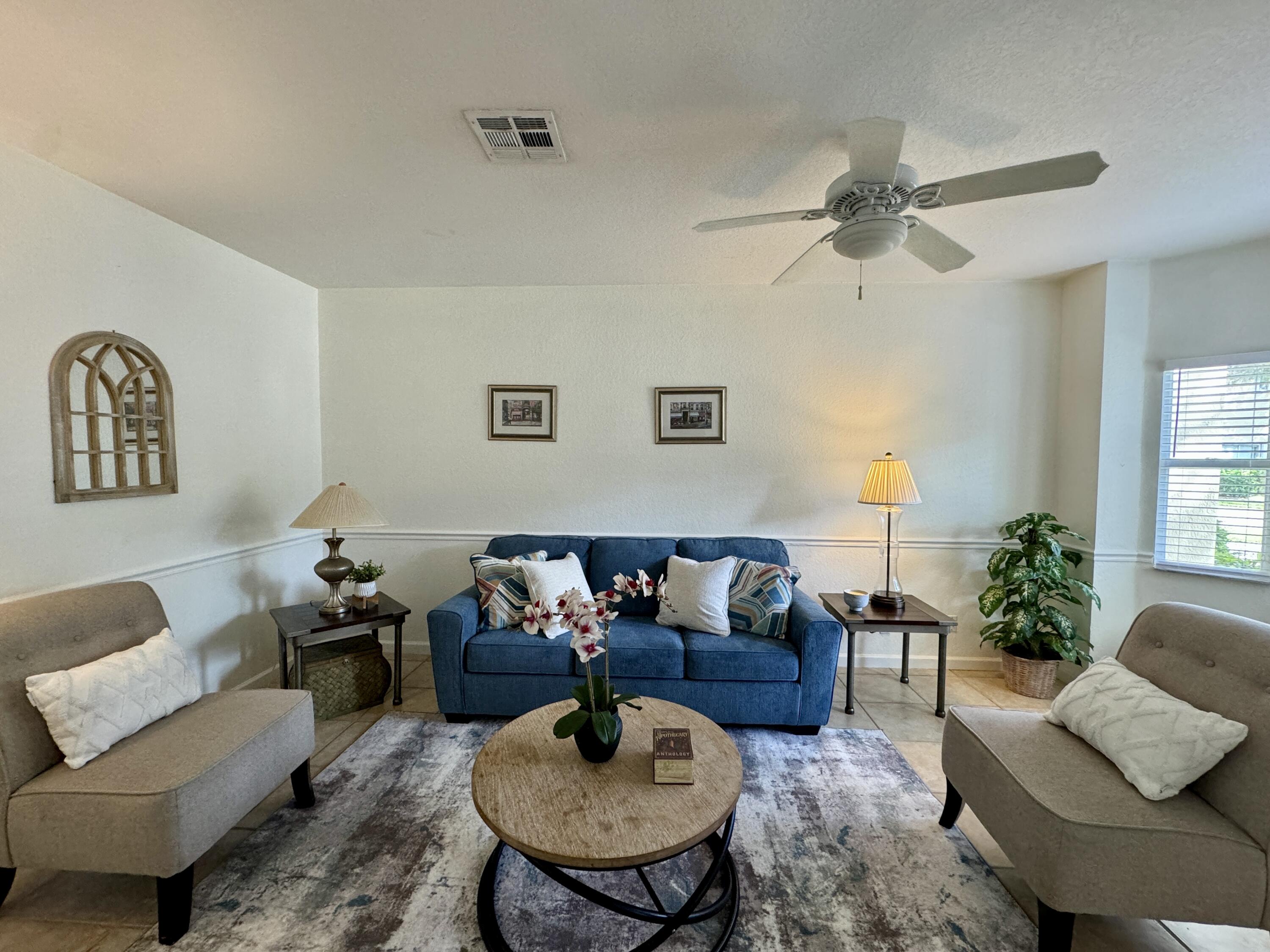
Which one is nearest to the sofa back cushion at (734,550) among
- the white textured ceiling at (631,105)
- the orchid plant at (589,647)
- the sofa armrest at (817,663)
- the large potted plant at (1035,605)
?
the sofa armrest at (817,663)

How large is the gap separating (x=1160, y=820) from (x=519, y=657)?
231 centimetres

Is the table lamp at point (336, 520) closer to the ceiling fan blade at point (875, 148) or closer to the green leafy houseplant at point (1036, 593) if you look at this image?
the ceiling fan blade at point (875, 148)

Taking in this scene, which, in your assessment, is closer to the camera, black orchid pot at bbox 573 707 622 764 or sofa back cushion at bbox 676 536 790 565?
black orchid pot at bbox 573 707 622 764

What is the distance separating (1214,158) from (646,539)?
296cm

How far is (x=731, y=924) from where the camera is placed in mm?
1440

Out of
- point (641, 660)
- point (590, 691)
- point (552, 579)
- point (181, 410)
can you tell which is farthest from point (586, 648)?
point (181, 410)

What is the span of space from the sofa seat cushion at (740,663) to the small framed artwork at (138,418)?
276cm

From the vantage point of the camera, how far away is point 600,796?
1.43 metres

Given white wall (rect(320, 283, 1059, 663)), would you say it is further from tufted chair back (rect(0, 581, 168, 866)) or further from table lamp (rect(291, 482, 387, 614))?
tufted chair back (rect(0, 581, 168, 866))

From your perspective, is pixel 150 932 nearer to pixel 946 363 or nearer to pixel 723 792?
pixel 723 792

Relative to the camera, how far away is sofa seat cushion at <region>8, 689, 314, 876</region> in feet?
4.50

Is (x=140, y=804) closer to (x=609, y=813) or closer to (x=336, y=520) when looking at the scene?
(x=609, y=813)

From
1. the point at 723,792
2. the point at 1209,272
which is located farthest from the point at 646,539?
the point at 1209,272

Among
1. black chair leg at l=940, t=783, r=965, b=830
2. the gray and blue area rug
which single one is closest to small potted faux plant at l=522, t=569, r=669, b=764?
the gray and blue area rug
